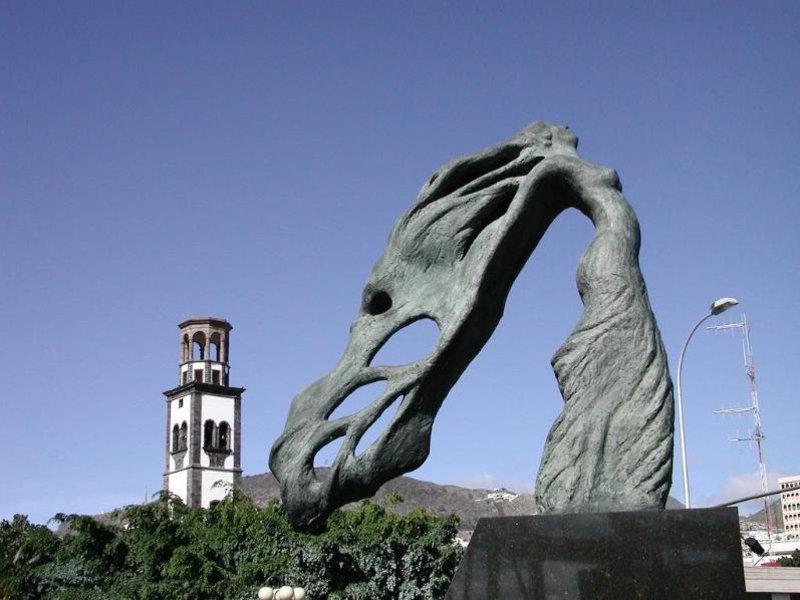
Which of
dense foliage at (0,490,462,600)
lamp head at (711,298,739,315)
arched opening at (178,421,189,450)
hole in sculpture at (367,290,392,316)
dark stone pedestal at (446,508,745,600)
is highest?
arched opening at (178,421,189,450)

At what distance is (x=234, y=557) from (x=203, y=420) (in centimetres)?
4340

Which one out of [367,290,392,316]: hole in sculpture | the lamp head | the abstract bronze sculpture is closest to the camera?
the abstract bronze sculpture

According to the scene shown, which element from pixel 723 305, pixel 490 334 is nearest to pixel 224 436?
pixel 723 305

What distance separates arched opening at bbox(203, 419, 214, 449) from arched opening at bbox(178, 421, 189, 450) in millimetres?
1088

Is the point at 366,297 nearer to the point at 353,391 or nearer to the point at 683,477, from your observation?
the point at 353,391

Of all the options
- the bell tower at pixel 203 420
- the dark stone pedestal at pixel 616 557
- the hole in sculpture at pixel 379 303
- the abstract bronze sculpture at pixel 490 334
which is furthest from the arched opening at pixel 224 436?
the dark stone pedestal at pixel 616 557

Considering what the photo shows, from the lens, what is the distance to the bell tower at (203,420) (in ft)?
203

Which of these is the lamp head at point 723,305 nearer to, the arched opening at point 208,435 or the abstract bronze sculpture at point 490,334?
the abstract bronze sculpture at point 490,334

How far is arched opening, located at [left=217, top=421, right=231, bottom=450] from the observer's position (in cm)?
6334

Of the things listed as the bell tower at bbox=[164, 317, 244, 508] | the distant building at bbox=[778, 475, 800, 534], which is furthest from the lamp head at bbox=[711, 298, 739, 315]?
the distant building at bbox=[778, 475, 800, 534]

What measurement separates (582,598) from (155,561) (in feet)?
56.5

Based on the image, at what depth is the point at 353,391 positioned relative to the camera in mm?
5406

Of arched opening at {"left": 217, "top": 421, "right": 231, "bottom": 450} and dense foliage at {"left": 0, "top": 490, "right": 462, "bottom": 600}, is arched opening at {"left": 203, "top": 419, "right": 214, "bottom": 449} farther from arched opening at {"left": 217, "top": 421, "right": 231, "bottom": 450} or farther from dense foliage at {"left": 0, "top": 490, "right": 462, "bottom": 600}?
dense foliage at {"left": 0, "top": 490, "right": 462, "bottom": 600}

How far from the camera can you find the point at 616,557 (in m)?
4.41
